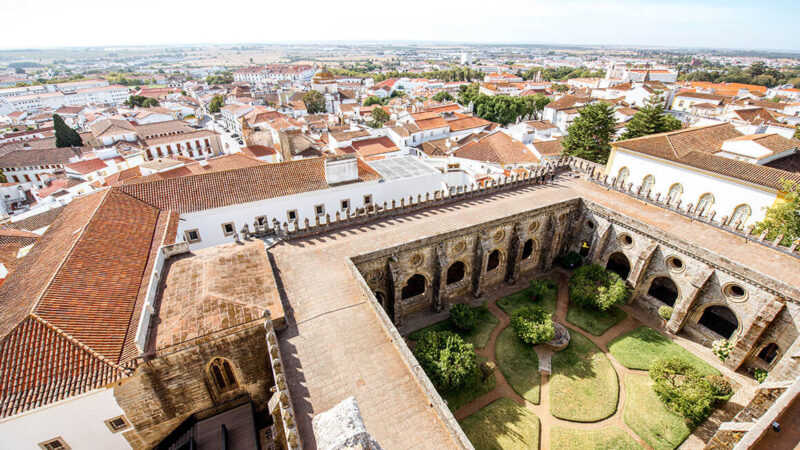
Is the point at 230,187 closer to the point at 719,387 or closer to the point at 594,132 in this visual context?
the point at 719,387

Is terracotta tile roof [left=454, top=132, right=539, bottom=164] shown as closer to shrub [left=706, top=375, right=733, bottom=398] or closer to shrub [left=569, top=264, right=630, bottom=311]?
shrub [left=569, top=264, right=630, bottom=311]

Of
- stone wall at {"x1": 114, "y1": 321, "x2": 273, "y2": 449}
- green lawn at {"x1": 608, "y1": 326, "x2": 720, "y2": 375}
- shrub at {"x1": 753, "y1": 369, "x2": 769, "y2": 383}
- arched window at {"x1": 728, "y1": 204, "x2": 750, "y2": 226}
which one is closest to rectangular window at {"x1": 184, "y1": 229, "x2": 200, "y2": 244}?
stone wall at {"x1": 114, "y1": 321, "x2": 273, "y2": 449}

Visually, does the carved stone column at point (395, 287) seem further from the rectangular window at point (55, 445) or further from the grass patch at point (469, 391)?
the rectangular window at point (55, 445)

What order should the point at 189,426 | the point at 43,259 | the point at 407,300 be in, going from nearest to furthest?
the point at 189,426 → the point at 43,259 → the point at 407,300

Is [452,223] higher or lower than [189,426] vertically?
higher

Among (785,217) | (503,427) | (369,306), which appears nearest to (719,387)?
(503,427)

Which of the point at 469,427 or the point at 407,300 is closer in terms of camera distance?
the point at 469,427

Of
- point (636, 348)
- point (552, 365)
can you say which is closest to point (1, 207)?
point (552, 365)

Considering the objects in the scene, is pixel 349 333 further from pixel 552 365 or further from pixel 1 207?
pixel 1 207
